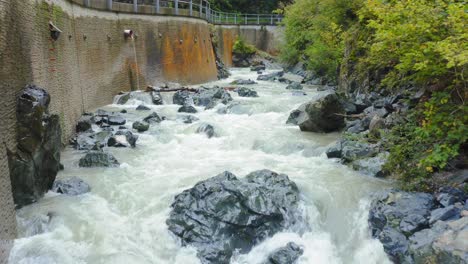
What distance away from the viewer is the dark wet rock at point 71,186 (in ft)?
24.8

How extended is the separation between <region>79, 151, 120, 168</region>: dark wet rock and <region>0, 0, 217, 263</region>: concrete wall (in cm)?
147

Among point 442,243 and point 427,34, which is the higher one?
point 427,34

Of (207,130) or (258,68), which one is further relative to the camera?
(258,68)

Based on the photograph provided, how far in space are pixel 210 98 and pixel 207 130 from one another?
4.67m

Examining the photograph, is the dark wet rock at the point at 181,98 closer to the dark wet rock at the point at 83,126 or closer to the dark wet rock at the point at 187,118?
the dark wet rock at the point at 187,118

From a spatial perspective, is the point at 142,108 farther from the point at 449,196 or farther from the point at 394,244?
the point at 449,196

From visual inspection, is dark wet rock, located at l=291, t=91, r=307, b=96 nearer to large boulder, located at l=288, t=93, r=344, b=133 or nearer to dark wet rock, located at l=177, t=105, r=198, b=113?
dark wet rock, located at l=177, t=105, r=198, b=113

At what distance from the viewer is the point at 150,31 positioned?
18.8m

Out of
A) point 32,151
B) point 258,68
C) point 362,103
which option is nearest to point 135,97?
point 362,103

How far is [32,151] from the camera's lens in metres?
7.01

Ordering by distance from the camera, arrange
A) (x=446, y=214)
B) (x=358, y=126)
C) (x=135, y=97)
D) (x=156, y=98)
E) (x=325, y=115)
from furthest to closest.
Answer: (x=156, y=98) < (x=135, y=97) < (x=325, y=115) < (x=358, y=126) < (x=446, y=214)

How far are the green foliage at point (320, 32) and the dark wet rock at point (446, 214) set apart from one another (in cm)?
998

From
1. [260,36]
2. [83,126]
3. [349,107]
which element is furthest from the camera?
[260,36]

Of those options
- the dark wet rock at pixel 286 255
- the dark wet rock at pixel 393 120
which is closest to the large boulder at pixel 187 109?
the dark wet rock at pixel 393 120
